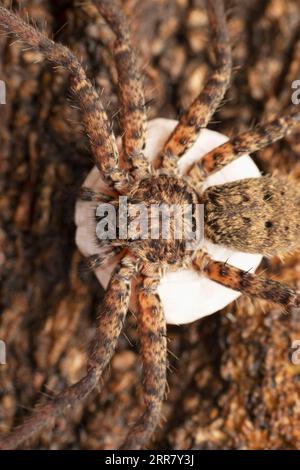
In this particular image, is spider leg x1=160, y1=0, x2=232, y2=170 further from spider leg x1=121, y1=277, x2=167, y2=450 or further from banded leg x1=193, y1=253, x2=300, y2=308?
spider leg x1=121, y1=277, x2=167, y2=450

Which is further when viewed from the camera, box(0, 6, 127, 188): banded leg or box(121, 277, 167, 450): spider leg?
box(121, 277, 167, 450): spider leg

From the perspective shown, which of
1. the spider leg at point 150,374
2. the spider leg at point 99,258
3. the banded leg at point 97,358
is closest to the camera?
the banded leg at point 97,358

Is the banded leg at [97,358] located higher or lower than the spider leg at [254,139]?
lower

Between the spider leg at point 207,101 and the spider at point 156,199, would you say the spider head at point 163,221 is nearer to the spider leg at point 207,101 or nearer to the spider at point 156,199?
the spider at point 156,199

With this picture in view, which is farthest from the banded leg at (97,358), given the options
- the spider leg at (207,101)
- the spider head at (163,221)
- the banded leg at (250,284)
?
the spider leg at (207,101)

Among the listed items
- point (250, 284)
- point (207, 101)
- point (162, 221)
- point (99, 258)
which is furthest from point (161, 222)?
point (207, 101)

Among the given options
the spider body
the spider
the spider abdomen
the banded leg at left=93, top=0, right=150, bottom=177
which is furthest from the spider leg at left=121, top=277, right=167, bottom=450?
the banded leg at left=93, top=0, right=150, bottom=177
